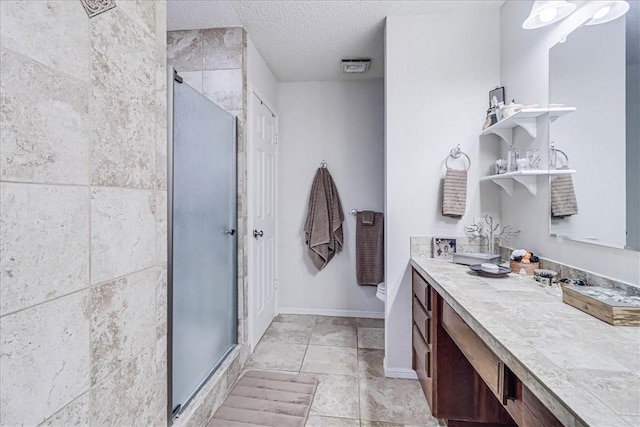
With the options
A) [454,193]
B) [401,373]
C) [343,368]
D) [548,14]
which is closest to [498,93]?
[548,14]

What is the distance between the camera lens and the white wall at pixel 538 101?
46.0 inches

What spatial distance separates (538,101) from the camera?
1577mm

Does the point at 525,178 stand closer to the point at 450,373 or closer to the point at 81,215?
the point at 450,373

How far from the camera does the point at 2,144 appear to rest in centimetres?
54

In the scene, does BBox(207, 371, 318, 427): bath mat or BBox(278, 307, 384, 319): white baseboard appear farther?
BBox(278, 307, 384, 319): white baseboard

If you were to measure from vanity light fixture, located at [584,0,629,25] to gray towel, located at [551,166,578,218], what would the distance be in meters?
0.59

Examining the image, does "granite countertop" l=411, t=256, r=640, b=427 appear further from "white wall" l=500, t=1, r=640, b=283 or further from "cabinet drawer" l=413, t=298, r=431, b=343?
"cabinet drawer" l=413, t=298, r=431, b=343

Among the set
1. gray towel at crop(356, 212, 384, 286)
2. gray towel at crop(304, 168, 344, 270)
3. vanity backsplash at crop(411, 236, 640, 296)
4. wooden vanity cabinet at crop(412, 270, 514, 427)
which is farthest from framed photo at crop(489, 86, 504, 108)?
gray towel at crop(304, 168, 344, 270)

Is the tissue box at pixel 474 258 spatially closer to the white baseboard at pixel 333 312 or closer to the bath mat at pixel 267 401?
the bath mat at pixel 267 401

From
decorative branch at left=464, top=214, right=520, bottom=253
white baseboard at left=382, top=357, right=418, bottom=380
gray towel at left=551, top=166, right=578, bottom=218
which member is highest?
gray towel at left=551, top=166, right=578, bottom=218

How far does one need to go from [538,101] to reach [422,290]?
1181 millimetres

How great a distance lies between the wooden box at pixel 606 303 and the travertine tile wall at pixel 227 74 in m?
1.84

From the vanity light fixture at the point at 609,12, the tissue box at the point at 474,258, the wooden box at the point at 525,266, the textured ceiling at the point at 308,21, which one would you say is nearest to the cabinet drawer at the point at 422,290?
the tissue box at the point at 474,258

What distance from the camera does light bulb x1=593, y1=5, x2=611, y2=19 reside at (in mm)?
1172
